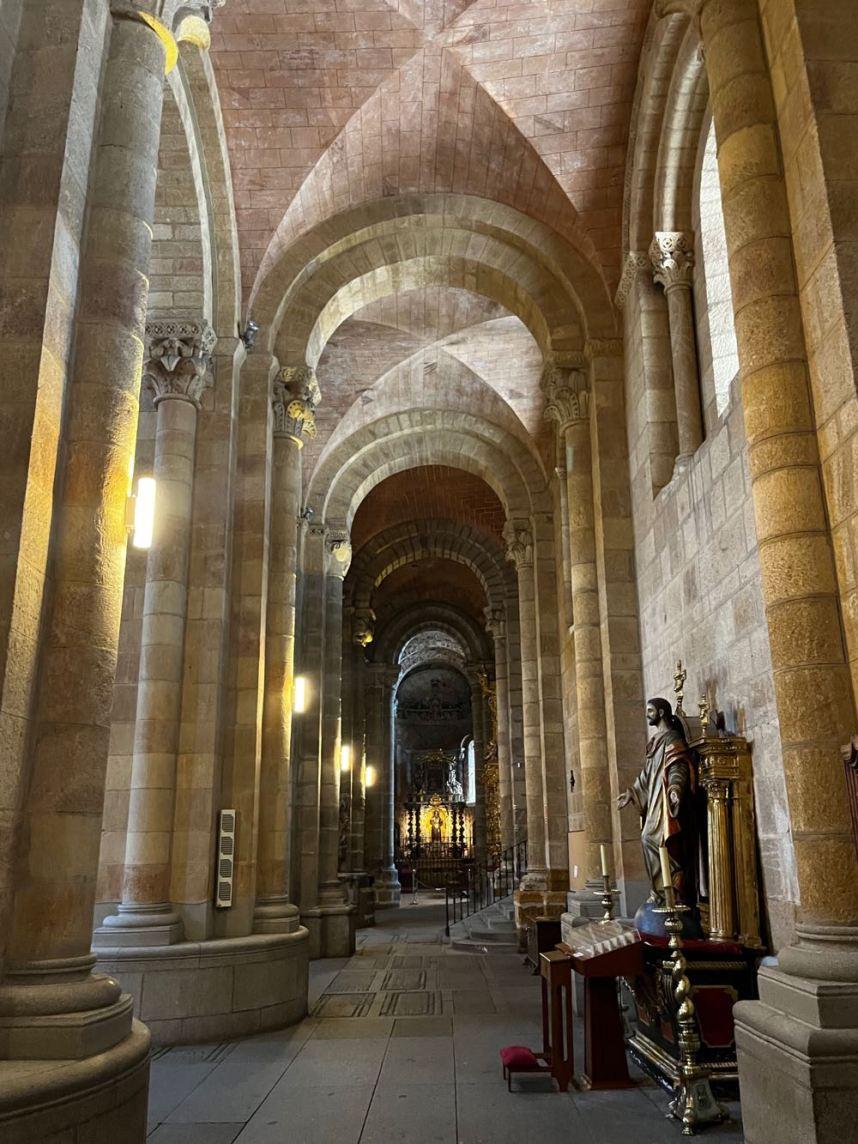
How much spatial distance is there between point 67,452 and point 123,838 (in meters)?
5.38

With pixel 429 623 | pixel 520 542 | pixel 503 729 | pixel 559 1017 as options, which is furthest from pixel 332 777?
pixel 429 623

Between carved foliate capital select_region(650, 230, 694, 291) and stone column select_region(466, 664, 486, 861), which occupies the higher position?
carved foliate capital select_region(650, 230, 694, 291)

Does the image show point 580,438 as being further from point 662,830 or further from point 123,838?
point 123,838

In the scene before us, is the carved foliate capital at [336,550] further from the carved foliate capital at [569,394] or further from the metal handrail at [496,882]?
the carved foliate capital at [569,394]

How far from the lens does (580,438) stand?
11.7 metres

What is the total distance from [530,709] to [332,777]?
13.8 ft

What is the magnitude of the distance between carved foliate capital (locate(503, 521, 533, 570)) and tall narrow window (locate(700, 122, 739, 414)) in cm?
913

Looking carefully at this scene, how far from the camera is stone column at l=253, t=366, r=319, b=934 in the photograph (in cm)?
989

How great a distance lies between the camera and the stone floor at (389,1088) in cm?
536

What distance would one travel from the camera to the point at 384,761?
94.3ft

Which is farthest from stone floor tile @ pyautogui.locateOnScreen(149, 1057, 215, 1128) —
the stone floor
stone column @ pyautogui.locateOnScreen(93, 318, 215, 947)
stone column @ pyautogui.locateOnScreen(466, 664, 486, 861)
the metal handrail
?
stone column @ pyautogui.locateOnScreen(466, 664, 486, 861)

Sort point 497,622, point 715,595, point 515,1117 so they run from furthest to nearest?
point 497,622 < point 715,595 < point 515,1117

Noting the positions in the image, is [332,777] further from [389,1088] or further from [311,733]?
[389,1088]

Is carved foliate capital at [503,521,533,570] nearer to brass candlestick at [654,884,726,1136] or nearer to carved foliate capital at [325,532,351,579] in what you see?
carved foliate capital at [325,532,351,579]
